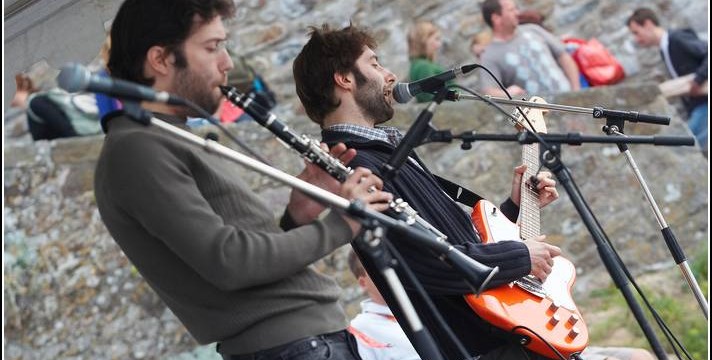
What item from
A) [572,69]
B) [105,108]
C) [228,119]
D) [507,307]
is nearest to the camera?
[507,307]

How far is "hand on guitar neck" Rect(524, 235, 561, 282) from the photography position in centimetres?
342

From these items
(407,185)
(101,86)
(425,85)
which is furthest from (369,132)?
(101,86)

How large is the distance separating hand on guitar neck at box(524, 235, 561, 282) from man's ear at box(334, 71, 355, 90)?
733mm

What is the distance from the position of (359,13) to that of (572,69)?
1.91 metres

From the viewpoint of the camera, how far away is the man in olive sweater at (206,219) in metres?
2.67

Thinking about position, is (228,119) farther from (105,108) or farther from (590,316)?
(590,316)

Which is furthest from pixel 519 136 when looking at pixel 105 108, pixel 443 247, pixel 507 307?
pixel 105 108

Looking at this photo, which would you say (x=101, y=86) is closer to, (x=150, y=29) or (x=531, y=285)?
(x=150, y=29)

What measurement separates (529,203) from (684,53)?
5.02 m

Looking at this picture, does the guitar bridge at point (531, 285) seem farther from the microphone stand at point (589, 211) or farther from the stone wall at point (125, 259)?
the stone wall at point (125, 259)

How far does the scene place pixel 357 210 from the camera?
2.64m

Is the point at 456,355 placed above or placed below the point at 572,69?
above

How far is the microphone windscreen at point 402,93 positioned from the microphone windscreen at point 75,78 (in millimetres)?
1152

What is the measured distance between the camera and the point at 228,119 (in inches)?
299
